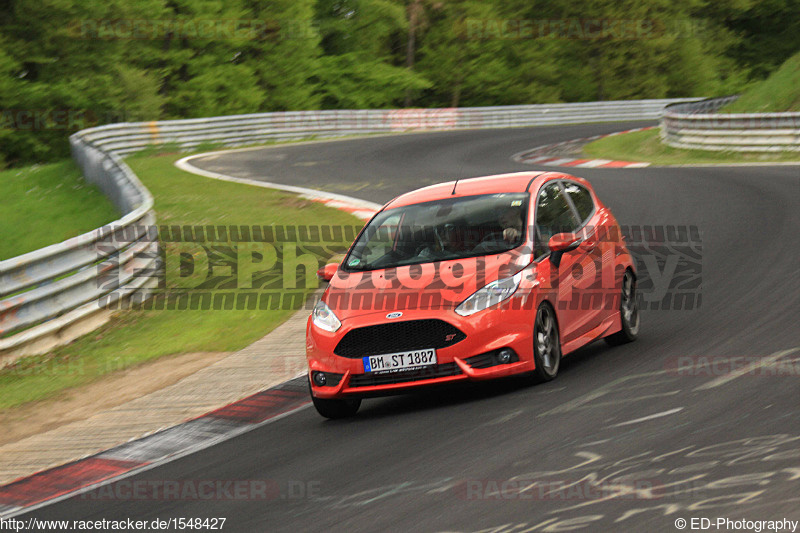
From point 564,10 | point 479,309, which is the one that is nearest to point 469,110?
point 564,10

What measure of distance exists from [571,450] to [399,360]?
1853 mm

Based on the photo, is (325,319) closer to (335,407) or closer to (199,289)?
(335,407)

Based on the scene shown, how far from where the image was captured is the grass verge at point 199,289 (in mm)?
10875

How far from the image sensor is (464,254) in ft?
27.4

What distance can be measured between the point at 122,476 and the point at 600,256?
175 inches

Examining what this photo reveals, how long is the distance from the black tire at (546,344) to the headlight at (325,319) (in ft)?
4.84

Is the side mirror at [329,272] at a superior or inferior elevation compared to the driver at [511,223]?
inferior

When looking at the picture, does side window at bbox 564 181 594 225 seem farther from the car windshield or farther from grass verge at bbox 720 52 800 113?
grass verge at bbox 720 52 800 113

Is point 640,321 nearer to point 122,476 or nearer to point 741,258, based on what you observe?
point 741,258

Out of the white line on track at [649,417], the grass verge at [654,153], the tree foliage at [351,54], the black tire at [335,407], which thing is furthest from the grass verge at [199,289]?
the tree foliage at [351,54]

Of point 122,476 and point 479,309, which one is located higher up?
point 479,309

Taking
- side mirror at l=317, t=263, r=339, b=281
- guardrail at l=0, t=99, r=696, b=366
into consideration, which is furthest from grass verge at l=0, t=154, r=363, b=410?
side mirror at l=317, t=263, r=339, b=281

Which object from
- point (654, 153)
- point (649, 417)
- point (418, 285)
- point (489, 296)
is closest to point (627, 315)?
point (489, 296)

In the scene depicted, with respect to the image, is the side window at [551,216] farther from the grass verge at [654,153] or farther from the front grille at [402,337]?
the grass verge at [654,153]
